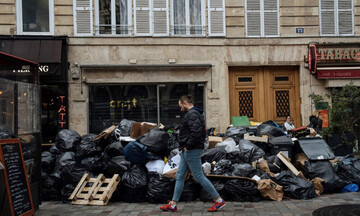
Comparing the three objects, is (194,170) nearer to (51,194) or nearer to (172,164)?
(172,164)

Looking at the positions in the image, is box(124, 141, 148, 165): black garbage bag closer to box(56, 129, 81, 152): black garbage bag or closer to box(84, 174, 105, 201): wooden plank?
box(84, 174, 105, 201): wooden plank

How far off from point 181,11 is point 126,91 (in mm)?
3356

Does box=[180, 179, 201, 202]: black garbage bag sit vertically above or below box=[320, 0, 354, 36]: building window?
below

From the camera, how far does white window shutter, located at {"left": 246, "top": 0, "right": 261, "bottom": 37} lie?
13.1 metres

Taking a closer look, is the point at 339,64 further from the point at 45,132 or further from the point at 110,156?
the point at 45,132

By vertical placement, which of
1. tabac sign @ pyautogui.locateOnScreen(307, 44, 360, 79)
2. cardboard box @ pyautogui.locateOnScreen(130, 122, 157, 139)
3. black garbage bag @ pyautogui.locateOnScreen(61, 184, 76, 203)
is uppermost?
tabac sign @ pyautogui.locateOnScreen(307, 44, 360, 79)

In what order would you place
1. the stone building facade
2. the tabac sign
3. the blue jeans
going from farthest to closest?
the tabac sign < the stone building facade < the blue jeans

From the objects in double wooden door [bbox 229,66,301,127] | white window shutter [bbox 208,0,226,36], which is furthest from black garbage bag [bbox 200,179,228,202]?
white window shutter [bbox 208,0,226,36]

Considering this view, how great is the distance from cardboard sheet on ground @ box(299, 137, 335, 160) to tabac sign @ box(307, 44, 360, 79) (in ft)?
18.3

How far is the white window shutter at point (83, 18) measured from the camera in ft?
41.2

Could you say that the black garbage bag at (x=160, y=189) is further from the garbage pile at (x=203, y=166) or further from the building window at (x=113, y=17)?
the building window at (x=113, y=17)

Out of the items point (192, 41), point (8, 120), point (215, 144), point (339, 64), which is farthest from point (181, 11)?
point (8, 120)

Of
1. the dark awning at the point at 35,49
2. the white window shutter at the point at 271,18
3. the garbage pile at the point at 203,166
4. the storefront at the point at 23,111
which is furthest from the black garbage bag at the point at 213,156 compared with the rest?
the white window shutter at the point at 271,18

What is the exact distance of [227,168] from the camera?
23.1 feet
